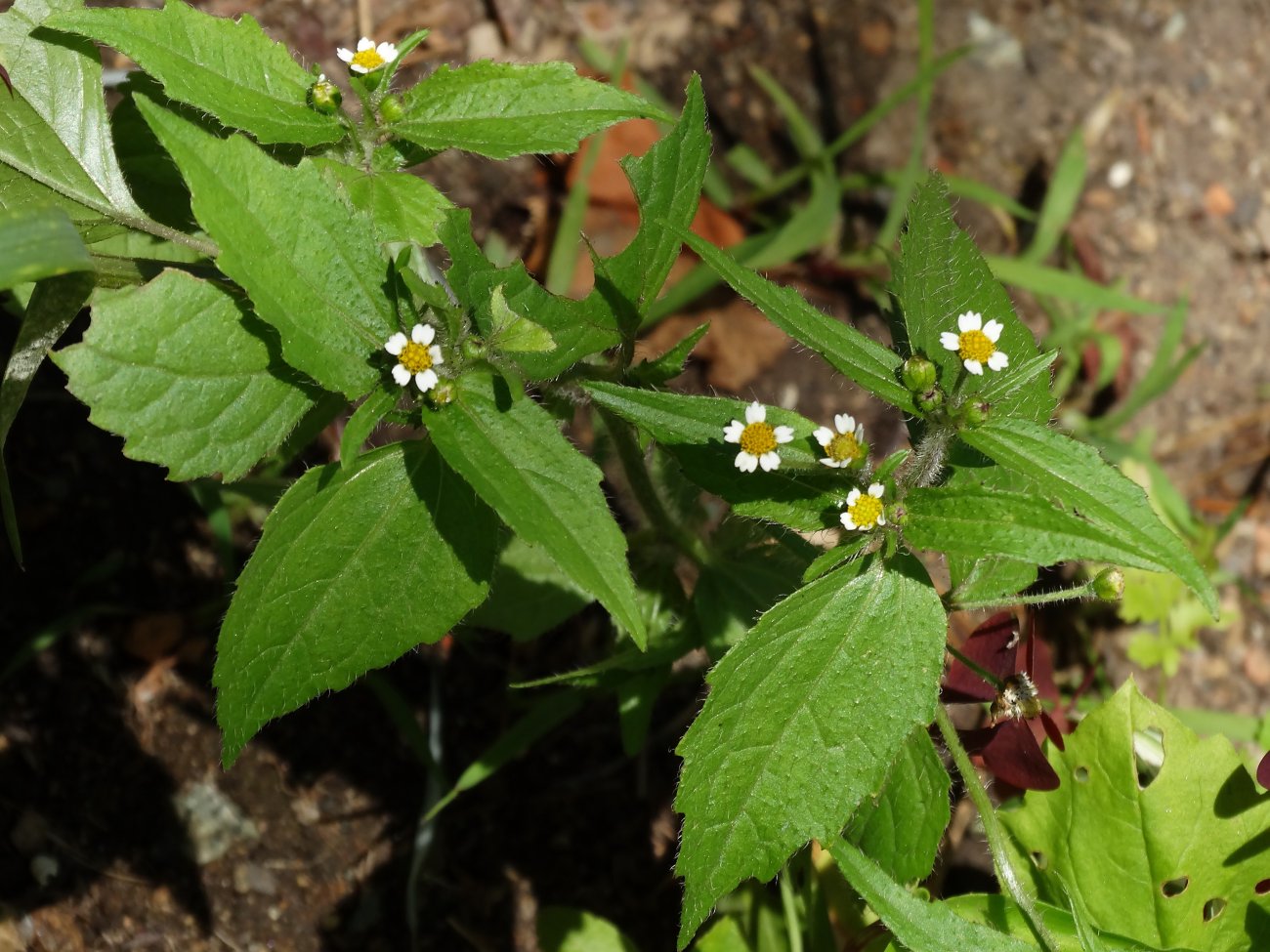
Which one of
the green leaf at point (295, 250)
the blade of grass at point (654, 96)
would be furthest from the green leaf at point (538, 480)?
the blade of grass at point (654, 96)

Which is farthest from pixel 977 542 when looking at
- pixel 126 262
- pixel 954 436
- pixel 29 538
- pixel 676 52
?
pixel 676 52

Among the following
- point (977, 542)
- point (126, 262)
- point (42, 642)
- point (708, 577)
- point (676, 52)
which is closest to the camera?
point (977, 542)

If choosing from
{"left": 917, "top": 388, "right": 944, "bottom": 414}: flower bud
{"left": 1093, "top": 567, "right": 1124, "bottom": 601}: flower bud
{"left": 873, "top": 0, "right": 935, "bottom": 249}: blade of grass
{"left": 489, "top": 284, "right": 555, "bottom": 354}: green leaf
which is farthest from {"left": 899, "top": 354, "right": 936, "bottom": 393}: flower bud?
{"left": 873, "top": 0, "right": 935, "bottom": 249}: blade of grass

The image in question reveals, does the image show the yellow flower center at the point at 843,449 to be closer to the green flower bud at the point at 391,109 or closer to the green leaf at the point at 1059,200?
the green flower bud at the point at 391,109

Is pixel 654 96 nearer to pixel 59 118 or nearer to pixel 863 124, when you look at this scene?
pixel 863 124

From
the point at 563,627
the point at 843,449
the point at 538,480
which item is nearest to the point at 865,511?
the point at 843,449

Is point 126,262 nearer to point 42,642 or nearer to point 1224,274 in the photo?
point 42,642

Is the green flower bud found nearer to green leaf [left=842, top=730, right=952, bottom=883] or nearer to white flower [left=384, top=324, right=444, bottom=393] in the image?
white flower [left=384, top=324, right=444, bottom=393]

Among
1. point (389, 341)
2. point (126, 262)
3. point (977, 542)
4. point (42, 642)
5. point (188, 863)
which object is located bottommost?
point (188, 863)
